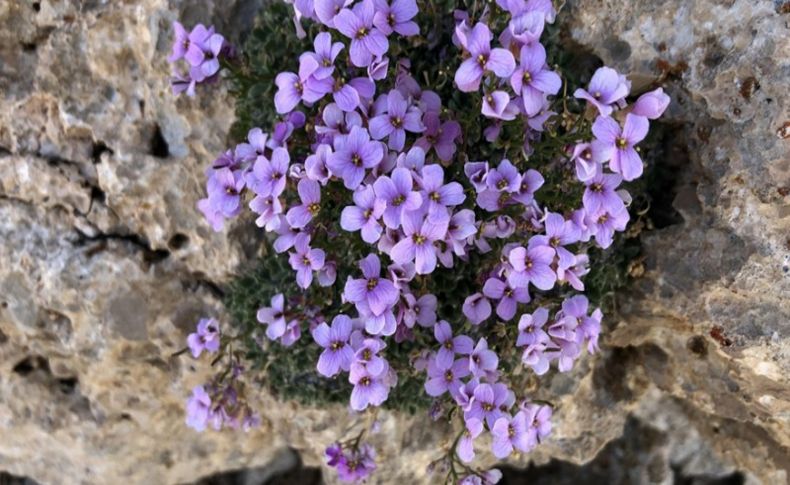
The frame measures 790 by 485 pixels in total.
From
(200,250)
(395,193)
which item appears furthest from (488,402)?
(200,250)

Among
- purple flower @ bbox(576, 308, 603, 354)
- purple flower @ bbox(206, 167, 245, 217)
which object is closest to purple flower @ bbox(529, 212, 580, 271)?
purple flower @ bbox(576, 308, 603, 354)

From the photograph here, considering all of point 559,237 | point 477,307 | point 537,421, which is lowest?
point 537,421

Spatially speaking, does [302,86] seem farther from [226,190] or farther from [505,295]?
[505,295]

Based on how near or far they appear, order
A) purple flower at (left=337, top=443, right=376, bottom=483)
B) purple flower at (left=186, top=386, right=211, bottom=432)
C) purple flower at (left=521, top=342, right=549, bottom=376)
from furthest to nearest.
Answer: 1. purple flower at (left=186, top=386, right=211, bottom=432)
2. purple flower at (left=337, top=443, right=376, bottom=483)
3. purple flower at (left=521, top=342, right=549, bottom=376)

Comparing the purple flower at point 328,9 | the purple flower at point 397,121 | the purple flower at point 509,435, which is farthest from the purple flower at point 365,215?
the purple flower at point 509,435

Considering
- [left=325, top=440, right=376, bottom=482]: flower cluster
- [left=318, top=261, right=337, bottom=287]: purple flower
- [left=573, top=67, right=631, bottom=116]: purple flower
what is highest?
[left=573, top=67, right=631, bottom=116]: purple flower

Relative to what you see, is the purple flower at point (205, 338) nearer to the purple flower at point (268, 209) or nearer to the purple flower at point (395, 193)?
the purple flower at point (268, 209)

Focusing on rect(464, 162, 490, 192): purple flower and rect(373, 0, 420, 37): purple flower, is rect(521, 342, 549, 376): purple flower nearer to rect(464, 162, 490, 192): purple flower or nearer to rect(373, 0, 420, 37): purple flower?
rect(464, 162, 490, 192): purple flower
